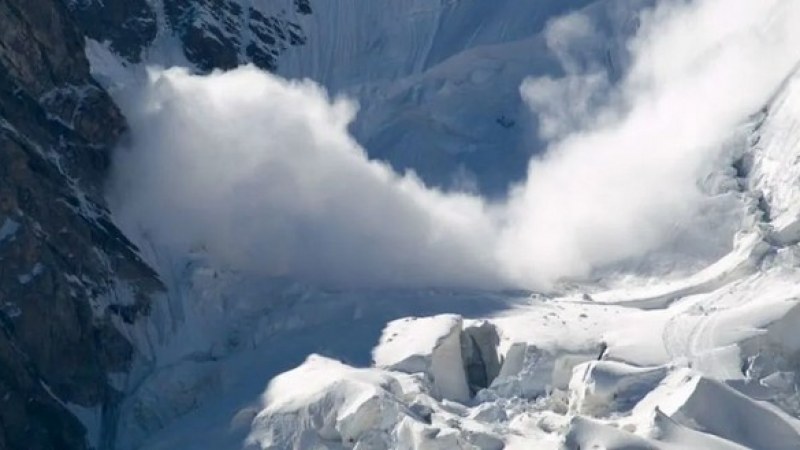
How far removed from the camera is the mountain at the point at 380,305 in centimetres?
7888

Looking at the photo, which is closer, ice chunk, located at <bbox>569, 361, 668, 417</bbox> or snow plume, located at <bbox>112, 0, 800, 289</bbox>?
ice chunk, located at <bbox>569, 361, 668, 417</bbox>

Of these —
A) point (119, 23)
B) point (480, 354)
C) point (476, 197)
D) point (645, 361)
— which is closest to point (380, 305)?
point (480, 354)

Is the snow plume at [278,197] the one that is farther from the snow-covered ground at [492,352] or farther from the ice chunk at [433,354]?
the ice chunk at [433,354]

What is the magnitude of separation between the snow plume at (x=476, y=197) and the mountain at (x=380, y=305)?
43 centimetres

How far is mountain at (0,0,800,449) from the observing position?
78.9m

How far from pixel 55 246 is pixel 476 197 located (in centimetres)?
1522

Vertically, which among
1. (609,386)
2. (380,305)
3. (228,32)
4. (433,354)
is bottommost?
(609,386)

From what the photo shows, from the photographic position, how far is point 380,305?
8750cm

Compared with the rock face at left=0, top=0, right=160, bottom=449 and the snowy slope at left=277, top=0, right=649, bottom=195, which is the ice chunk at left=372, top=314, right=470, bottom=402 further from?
the snowy slope at left=277, top=0, right=649, bottom=195

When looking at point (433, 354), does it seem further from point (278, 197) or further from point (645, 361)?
point (278, 197)

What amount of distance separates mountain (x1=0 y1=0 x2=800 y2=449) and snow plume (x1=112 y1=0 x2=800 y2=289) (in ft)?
1.41

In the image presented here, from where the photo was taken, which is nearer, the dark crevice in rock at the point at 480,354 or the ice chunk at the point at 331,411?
the ice chunk at the point at 331,411

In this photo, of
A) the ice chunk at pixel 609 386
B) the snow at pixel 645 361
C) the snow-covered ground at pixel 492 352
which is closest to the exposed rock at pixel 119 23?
the snow-covered ground at pixel 492 352

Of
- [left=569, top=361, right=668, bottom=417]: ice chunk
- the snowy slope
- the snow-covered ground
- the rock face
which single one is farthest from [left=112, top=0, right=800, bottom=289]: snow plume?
[left=569, top=361, right=668, bottom=417]: ice chunk
